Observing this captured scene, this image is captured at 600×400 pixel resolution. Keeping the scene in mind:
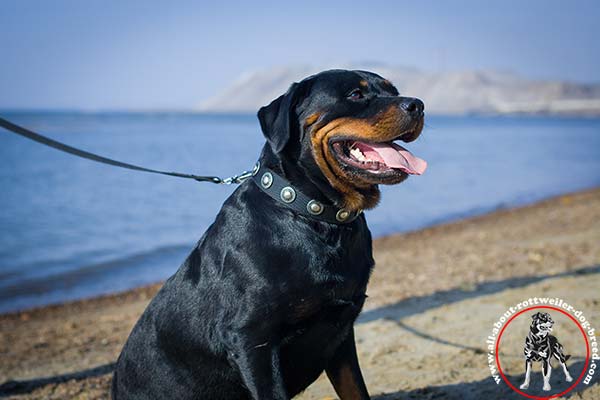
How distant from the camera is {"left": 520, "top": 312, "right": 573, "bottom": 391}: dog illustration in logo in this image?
3820 millimetres

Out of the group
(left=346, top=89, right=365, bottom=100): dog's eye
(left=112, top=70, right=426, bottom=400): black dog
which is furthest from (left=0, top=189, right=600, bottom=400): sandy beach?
(left=346, top=89, right=365, bottom=100): dog's eye

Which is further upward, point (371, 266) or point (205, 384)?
point (371, 266)

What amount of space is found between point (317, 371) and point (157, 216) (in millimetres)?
12368

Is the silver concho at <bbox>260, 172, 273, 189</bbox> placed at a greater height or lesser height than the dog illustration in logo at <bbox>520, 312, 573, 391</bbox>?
greater

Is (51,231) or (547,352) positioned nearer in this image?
(547,352)

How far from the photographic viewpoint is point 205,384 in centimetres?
304

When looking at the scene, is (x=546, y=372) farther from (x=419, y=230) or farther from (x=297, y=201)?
(x=419, y=230)

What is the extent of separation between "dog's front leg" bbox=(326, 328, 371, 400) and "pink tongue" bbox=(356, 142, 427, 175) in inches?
38.8

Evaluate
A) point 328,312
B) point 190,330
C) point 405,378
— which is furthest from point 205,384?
point 405,378

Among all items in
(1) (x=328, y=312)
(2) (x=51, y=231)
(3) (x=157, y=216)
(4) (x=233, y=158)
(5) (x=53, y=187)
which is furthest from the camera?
(4) (x=233, y=158)

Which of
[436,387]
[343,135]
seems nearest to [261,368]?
[343,135]

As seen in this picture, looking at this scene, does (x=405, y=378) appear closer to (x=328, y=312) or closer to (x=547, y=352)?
(x=547, y=352)

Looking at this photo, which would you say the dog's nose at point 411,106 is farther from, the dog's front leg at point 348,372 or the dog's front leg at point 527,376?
the dog's front leg at point 527,376

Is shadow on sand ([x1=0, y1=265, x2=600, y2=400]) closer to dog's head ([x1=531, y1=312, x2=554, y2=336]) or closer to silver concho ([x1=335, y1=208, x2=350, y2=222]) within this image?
dog's head ([x1=531, y1=312, x2=554, y2=336])
